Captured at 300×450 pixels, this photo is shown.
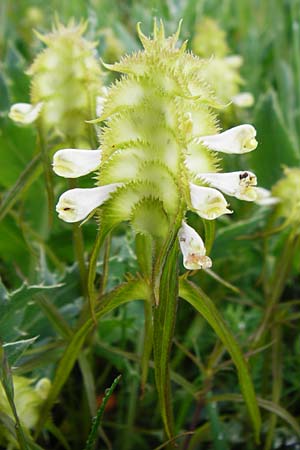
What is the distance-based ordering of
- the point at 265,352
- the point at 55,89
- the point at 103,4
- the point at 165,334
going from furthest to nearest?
1. the point at 103,4
2. the point at 265,352
3. the point at 55,89
4. the point at 165,334

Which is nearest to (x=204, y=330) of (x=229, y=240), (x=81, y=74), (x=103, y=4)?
Answer: (x=229, y=240)

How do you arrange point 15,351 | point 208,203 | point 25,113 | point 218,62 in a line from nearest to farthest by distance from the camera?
point 208,203 → point 15,351 → point 25,113 → point 218,62

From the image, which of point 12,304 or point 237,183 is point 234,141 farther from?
point 12,304

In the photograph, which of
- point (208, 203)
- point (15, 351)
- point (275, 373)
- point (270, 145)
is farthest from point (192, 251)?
point (270, 145)

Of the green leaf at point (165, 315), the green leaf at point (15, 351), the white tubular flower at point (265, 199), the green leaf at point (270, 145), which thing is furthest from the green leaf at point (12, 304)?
the green leaf at point (270, 145)

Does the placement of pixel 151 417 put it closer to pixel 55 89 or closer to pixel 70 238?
pixel 70 238

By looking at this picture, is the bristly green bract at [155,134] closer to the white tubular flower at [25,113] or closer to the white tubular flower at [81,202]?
the white tubular flower at [81,202]
